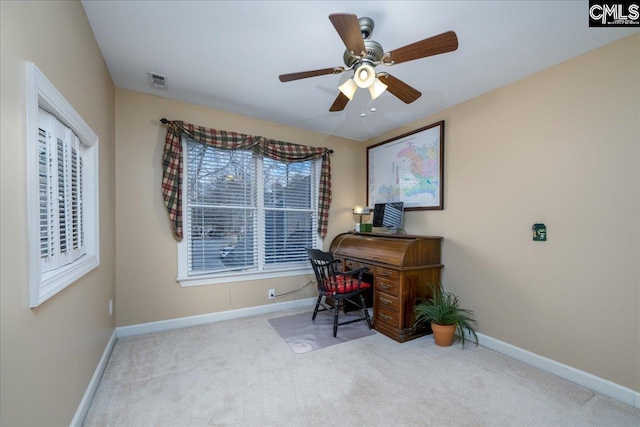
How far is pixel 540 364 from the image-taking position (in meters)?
2.16

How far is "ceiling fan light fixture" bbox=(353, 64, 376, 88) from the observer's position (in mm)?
1604

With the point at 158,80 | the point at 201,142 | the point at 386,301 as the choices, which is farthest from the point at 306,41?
the point at 386,301

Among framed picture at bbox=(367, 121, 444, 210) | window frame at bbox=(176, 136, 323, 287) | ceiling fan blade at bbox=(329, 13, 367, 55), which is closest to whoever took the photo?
ceiling fan blade at bbox=(329, 13, 367, 55)

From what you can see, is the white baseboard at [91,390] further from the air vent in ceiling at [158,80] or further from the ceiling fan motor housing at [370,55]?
the ceiling fan motor housing at [370,55]

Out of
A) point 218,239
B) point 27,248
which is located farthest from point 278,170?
point 27,248

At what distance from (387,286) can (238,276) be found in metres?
1.76

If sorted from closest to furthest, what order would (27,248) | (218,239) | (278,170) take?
(27,248)
(218,239)
(278,170)

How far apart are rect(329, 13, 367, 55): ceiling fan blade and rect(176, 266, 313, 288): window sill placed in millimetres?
2651

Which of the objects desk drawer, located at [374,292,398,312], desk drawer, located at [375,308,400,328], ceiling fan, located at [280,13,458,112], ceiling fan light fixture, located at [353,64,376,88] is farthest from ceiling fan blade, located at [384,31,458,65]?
desk drawer, located at [375,308,400,328]

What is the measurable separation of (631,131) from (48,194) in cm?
350

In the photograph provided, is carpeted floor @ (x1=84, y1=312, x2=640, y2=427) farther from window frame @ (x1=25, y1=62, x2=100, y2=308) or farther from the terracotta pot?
window frame @ (x1=25, y1=62, x2=100, y2=308)

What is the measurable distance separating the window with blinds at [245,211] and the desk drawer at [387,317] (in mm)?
1280

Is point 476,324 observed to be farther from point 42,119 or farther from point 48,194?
point 42,119

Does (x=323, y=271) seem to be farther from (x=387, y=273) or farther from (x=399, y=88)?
(x=399, y=88)
